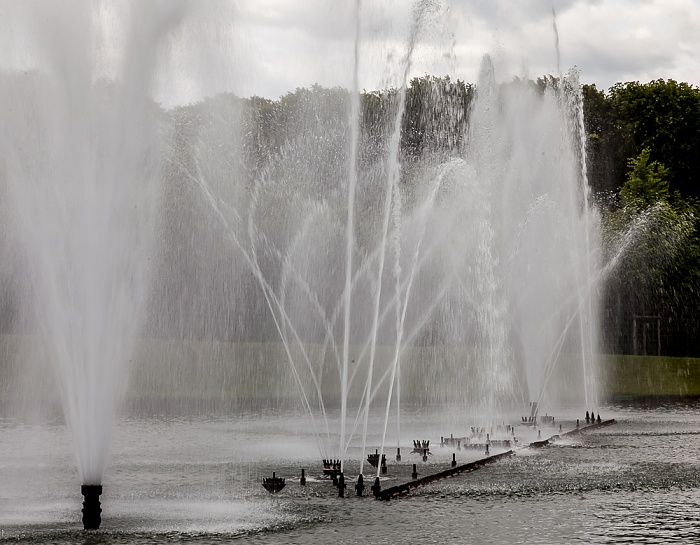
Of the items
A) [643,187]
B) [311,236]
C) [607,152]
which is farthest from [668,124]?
[311,236]

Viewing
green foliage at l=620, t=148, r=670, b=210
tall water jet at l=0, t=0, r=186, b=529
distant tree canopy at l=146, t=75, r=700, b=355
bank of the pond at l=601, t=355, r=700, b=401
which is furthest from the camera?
green foliage at l=620, t=148, r=670, b=210

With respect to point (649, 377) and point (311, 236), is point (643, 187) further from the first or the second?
point (311, 236)

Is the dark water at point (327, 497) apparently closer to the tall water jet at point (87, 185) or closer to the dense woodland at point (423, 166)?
the tall water jet at point (87, 185)

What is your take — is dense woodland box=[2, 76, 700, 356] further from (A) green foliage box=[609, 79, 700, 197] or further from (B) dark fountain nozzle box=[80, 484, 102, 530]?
(B) dark fountain nozzle box=[80, 484, 102, 530]

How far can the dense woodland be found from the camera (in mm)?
55500

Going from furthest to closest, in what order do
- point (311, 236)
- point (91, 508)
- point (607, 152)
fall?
point (607, 152) < point (311, 236) < point (91, 508)

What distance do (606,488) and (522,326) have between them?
23555 millimetres

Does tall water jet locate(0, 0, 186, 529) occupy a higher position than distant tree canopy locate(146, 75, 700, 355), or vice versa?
distant tree canopy locate(146, 75, 700, 355)

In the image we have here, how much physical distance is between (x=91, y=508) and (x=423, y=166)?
152 feet

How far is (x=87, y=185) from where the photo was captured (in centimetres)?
1678

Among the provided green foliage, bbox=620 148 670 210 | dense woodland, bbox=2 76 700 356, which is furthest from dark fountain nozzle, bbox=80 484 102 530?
green foliage, bbox=620 148 670 210

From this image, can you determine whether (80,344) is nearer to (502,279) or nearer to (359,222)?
(502,279)

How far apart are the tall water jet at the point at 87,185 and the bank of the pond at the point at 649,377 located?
3355cm

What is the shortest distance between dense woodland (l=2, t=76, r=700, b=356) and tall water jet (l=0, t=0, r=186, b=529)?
1307 inches
